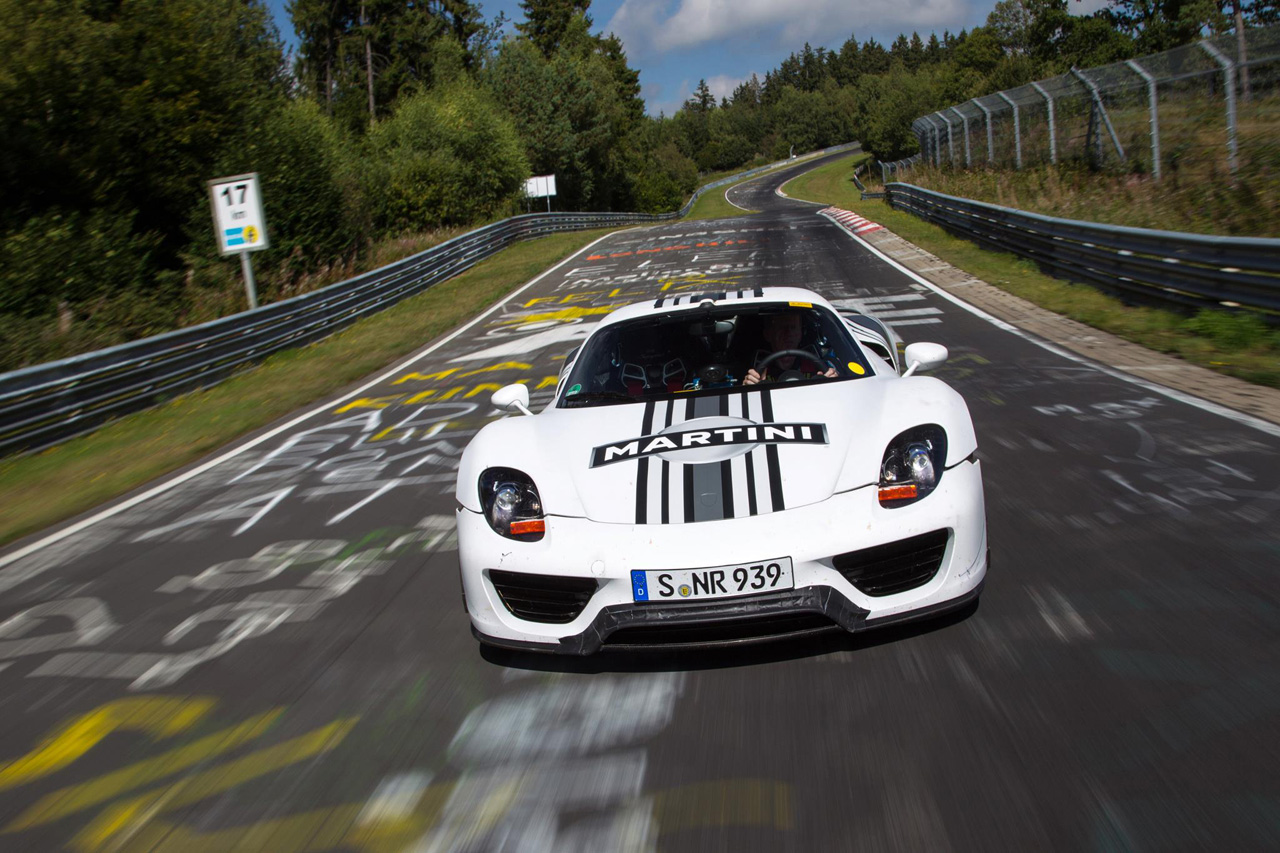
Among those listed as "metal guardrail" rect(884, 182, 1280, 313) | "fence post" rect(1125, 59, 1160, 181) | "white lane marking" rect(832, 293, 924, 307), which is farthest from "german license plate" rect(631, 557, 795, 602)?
"fence post" rect(1125, 59, 1160, 181)

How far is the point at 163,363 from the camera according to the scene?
12414mm

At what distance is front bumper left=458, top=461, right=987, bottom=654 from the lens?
10.7ft

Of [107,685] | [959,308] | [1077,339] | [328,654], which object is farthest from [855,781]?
[959,308]

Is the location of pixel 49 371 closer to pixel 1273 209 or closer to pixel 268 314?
pixel 268 314

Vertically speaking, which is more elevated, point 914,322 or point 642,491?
point 642,491

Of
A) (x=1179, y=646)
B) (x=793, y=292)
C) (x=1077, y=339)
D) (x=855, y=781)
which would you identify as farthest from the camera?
(x=1077, y=339)

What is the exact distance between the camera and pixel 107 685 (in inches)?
161

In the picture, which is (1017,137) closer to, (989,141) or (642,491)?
(989,141)

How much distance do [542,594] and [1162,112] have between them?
16.0 metres

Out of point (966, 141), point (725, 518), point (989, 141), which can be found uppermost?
point (966, 141)

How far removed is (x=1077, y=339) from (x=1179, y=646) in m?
7.78

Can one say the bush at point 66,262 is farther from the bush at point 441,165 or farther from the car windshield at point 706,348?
the car windshield at point 706,348

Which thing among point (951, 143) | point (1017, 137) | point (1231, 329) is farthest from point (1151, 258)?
point (951, 143)

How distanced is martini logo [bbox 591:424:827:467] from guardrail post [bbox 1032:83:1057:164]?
758 inches
